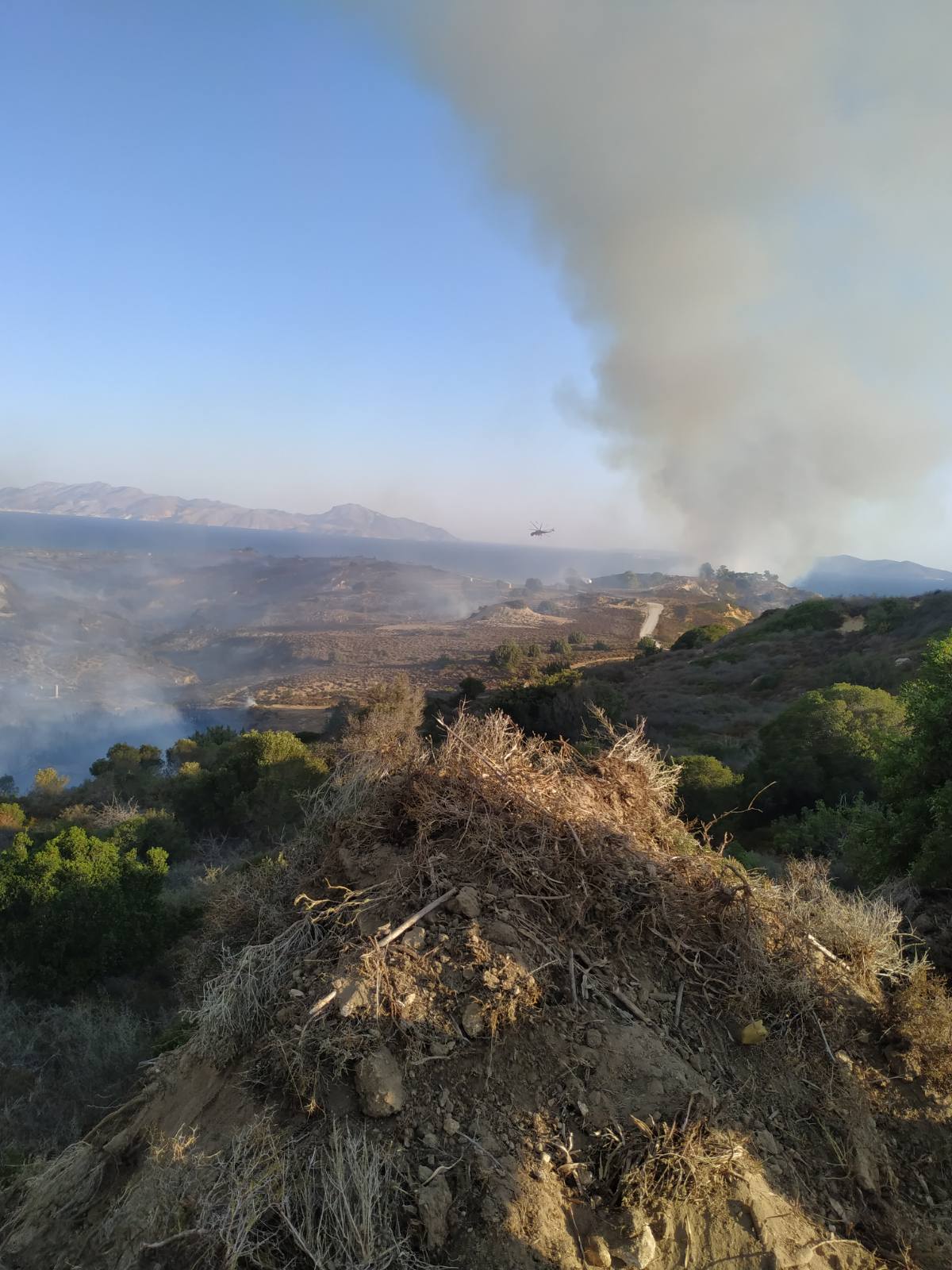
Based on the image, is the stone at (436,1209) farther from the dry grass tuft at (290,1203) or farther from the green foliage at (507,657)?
the green foliage at (507,657)

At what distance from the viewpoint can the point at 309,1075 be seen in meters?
3.34

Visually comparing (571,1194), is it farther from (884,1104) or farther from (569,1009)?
(884,1104)

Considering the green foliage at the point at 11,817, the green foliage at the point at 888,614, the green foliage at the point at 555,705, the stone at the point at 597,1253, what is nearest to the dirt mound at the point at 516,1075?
the stone at the point at 597,1253

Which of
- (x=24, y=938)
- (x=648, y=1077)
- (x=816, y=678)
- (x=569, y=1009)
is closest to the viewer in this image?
(x=648, y=1077)

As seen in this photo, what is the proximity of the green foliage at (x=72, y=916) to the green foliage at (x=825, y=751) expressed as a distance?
13.7m

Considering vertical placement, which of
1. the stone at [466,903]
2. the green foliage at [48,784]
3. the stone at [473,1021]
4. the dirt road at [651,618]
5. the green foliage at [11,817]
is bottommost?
the green foliage at [48,784]

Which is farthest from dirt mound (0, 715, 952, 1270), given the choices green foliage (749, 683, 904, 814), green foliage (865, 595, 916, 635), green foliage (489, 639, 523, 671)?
green foliage (489, 639, 523, 671)

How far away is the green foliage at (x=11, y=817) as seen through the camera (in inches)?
723

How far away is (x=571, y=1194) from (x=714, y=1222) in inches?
24.7

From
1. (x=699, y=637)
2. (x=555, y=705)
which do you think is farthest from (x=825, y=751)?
(x=699, y=637)

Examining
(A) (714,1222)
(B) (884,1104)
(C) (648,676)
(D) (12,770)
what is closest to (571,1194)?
(A) (714,1222)

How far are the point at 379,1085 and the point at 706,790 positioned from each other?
14079 millimetres

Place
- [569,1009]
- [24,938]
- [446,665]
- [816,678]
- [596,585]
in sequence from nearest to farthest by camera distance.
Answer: [569,1009], [24,938], [816,678], [446,665], [596,585]

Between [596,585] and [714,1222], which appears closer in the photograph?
[714,1222]
